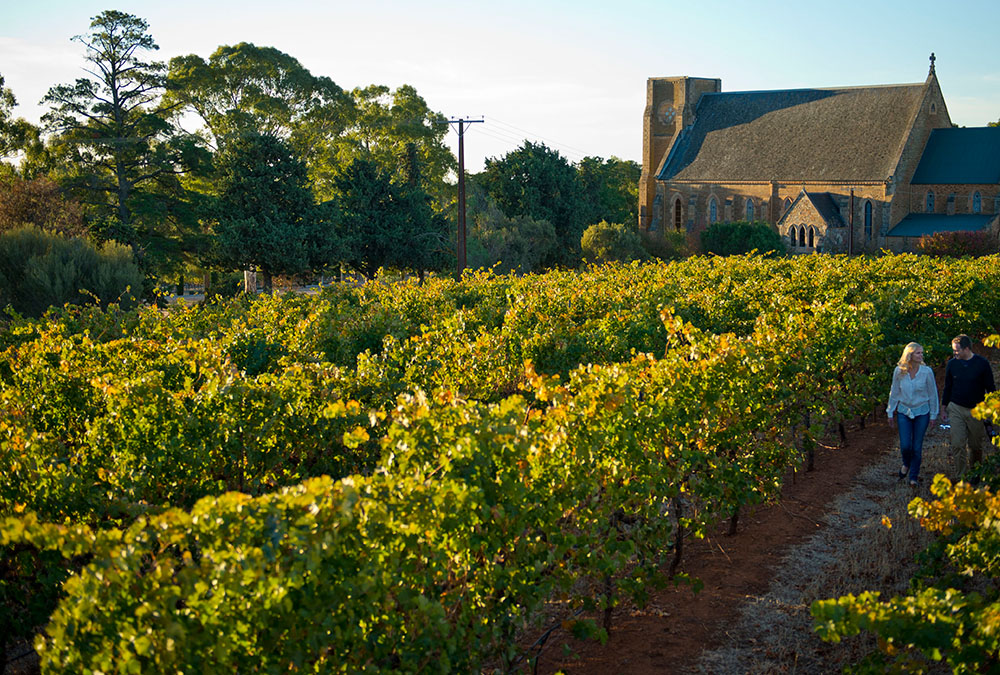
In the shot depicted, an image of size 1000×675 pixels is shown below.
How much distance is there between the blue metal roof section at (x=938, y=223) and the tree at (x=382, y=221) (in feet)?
93.6

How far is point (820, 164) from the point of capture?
56281 millimetres

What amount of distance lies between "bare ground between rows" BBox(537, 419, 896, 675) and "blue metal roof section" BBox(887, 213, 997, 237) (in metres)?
45.5

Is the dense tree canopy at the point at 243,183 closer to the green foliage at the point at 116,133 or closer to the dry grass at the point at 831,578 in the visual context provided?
the green foliage at the point at 116,133

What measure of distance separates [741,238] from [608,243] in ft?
29.4

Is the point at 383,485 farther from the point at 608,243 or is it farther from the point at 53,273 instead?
the point at 608,243

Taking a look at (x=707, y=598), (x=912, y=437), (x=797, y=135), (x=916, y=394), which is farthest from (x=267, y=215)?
(x=797, y=135)

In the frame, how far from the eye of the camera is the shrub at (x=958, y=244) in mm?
45469

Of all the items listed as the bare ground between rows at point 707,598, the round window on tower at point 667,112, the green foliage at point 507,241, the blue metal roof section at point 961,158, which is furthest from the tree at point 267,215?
the blue metal roof section at point 961,158

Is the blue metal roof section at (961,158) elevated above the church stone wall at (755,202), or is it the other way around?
the blue metal roof section at (961,158)

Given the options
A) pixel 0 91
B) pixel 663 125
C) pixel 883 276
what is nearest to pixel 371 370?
pixel 883 276

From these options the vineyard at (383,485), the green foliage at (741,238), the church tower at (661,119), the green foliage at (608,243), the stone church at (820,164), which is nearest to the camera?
the vineyard at (383,485)

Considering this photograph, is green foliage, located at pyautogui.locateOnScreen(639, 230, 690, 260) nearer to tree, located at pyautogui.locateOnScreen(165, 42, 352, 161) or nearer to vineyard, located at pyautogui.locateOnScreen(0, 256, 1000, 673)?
tree, located at pyautogui.locateOnScreen(165, 42, 352, 161)

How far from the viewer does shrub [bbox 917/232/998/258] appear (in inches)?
1790

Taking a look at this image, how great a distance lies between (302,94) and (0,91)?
65.4ft
